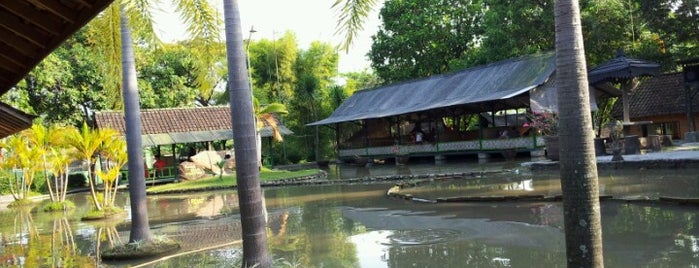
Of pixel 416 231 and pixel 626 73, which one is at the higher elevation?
pixel 626 73

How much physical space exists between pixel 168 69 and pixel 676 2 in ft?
87.7

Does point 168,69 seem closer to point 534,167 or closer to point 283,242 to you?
point 534,167

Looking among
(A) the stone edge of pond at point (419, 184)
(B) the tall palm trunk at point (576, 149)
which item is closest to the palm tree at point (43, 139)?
(A) the stone edge of pond at point (419, 184)

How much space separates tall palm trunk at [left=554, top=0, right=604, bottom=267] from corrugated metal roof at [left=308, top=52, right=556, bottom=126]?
62.8ft

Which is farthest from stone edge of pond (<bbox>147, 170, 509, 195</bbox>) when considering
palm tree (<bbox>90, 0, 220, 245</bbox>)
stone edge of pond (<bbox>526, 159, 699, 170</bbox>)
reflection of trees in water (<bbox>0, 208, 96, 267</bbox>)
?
palm tree (<bbox>90, 0, 220, 245</bbox>)

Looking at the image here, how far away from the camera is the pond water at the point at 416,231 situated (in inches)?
274

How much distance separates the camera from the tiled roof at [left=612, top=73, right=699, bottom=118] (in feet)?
92.4

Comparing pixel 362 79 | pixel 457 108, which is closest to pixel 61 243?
pixel 457 108

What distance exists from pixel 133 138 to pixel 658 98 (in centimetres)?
2739

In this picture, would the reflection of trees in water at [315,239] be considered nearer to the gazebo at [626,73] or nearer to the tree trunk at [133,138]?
the tree trunk at [133,138]

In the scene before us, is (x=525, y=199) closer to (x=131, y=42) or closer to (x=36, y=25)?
(x=131, y=42)

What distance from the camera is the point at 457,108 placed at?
29.5 metres

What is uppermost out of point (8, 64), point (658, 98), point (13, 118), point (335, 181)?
point (658, 98)

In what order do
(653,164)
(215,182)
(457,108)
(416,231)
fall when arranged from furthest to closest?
1. (457,108)
2. (215,182)
3. (653,164)
4. (416,231)
